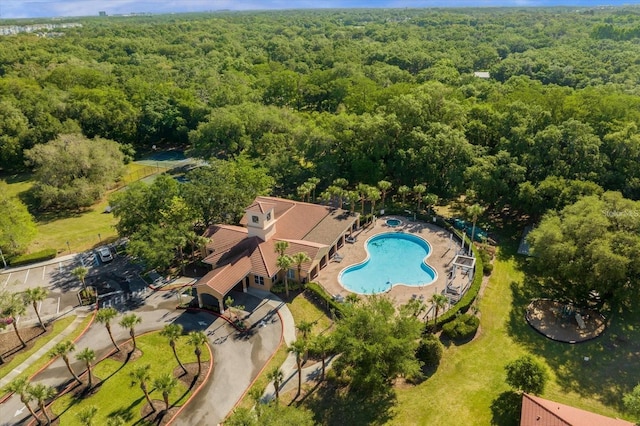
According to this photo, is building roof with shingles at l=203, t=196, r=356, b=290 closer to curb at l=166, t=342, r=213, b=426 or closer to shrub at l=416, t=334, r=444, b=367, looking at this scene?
curb at l=166, t=342, r=213, b=426

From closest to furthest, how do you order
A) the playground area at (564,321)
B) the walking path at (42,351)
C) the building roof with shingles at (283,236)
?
the walking path at (42,351) < the playground area at (564,321) < the building roof with shingles at (283,236)

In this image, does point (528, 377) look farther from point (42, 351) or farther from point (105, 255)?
point (105, 255)

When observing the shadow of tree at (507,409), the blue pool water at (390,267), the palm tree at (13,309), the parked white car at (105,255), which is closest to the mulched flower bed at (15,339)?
the palm tree at (13,309)

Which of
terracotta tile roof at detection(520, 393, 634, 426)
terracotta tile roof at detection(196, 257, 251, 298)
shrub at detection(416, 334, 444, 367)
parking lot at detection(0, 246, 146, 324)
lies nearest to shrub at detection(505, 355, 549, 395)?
terracotta tile roof at detection(520, 393, 634, 426)

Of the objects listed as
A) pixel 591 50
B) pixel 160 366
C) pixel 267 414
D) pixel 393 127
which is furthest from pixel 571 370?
pixel 591 50

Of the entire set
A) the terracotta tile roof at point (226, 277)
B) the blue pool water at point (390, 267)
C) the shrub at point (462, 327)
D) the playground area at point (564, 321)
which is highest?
the terracotta tile roof at point (226, 277)

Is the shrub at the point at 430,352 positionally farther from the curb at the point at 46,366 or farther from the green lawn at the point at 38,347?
the green lawn at the point at 38,347

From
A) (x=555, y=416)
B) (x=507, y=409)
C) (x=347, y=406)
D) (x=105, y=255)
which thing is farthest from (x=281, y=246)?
(x=555, y=416)
